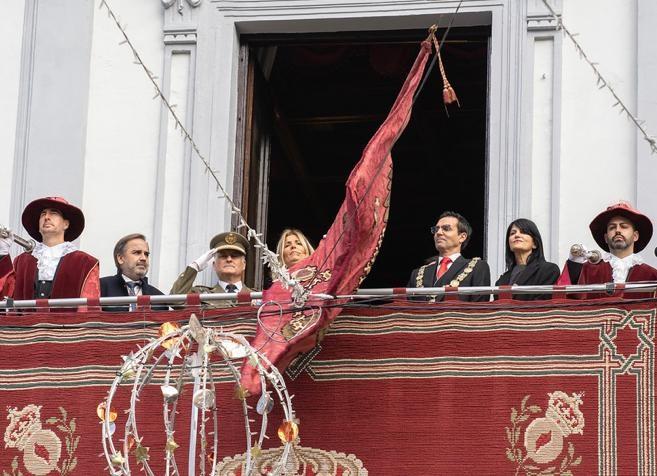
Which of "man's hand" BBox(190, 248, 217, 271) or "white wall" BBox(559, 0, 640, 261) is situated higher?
"white wall" BBox(559, 0, 640, 261)

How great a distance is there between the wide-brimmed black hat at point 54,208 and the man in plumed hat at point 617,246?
2889 millimetres

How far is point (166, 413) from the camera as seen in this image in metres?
10.2

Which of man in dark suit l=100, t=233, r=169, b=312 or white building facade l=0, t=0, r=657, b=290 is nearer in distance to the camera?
man in dark suit l=100, t=233, r=169, b=312

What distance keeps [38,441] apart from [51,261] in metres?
1.30

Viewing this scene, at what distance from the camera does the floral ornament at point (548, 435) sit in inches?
423

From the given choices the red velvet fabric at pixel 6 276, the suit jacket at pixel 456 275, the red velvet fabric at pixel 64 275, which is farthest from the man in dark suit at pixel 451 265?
the red velvet fabric at pixel 6 276

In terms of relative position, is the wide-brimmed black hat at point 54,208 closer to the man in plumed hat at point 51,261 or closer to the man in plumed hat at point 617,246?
the man in plumed hat at point 51,261

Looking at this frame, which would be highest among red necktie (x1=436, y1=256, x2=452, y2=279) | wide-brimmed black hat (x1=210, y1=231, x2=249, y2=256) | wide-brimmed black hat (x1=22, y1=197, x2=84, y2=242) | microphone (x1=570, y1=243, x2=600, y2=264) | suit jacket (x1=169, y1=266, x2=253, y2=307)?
wide-brimmed black hat (x1=22, y1=197, x2=84, y2=242)

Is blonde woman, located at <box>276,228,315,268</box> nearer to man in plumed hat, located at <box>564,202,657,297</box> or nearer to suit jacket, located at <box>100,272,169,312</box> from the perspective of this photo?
suit jacket, located at <box>100,272,169,312</box>

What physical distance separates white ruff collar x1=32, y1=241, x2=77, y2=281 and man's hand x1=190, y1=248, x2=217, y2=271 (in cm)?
70

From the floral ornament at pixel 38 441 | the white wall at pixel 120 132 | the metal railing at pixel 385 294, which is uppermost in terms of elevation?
the white wall at pixel 120 132

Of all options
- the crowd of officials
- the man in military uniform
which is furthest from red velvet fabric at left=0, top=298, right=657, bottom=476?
the man in military uniform

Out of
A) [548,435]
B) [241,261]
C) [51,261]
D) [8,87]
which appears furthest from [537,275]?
[8,87]

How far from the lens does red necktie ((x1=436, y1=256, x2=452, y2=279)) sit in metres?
11.9
